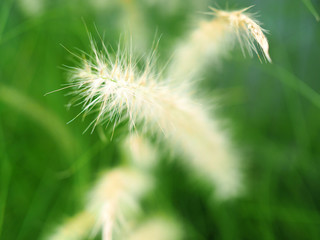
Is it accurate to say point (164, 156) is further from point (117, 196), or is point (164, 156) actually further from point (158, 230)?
point (117, 196)

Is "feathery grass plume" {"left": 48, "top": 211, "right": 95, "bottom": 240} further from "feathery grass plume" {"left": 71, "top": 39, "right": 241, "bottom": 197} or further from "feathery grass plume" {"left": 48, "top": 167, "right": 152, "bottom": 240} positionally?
"feathery grass plume" {"left": 71, "top": 39, "right": 241, "bottom": 197}

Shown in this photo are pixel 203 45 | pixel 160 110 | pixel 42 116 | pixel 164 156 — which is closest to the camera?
pixel 160 110

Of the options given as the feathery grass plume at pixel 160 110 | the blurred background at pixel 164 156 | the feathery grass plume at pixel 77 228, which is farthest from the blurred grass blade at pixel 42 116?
the feathery grass plume at pixel 77 228

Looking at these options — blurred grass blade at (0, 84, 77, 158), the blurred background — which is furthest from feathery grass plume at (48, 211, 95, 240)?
blurred grass blade at (0, 84, 77, 158)

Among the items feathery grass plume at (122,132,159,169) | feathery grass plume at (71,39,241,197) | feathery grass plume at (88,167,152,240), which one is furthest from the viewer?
feathery grass plume at (122,132,159,169)

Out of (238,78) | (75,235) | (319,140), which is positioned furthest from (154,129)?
(319,140)

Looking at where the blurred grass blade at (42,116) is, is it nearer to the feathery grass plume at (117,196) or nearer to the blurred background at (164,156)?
the blurred background at (164,156)

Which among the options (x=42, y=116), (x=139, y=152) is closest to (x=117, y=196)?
(x=139, y=152)
